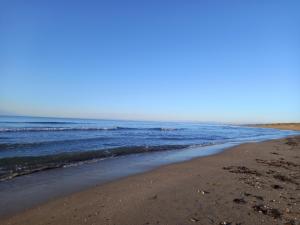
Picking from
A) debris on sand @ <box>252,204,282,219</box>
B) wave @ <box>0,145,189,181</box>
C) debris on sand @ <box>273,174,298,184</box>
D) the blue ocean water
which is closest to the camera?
debris on sand @ <box>252,204,282,219</box>

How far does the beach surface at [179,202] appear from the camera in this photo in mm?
5359

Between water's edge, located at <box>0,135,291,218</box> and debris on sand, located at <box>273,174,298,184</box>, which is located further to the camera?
debris on sand, located at <box>273,174,298,184</box>

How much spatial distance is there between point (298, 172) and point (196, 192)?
5893 mm

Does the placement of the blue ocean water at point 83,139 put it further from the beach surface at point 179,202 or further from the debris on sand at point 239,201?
the debris on sand at point 239,201

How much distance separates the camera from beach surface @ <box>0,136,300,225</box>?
5.36 meters

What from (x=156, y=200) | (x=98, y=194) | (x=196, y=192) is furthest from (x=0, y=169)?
(x=196, y=192)

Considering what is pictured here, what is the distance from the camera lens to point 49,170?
10.3m

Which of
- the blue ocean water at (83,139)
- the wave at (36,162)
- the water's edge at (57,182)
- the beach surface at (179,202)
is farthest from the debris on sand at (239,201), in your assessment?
the blue ocean water at (83,139)

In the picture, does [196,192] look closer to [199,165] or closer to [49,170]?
[199,165]

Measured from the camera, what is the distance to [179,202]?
6434 millimetres

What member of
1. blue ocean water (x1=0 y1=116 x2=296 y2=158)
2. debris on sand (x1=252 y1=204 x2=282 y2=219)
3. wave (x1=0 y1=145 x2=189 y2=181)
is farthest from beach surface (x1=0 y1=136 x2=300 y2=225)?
blue ocean water (x1=0 y1=116 x2=296 y2=158)

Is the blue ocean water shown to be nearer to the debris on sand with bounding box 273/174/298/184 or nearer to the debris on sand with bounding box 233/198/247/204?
the debris on sand with bounding box 273/174/298/184

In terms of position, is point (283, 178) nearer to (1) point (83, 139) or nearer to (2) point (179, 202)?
(2) point (179, 202)

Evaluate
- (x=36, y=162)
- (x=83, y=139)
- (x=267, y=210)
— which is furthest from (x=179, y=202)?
(x=83, y=139)
